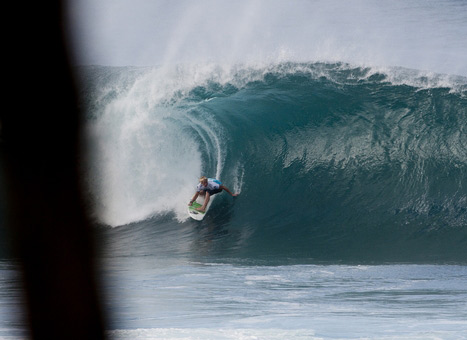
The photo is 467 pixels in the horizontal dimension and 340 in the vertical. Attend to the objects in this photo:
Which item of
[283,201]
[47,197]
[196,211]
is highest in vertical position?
[47,197]

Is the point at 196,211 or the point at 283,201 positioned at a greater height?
the point at 283,201

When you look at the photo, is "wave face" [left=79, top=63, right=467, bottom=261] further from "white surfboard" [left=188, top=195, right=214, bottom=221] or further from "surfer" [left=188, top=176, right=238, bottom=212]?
"surfer" [left=188, top=176, right=238, bottom=212]

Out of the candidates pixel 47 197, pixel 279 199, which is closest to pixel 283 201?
pixel 279 199

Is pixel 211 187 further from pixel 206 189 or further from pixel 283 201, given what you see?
pixel 283 201

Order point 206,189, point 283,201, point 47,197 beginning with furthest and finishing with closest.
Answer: point 47,197 → point 283,201 → point 206,189

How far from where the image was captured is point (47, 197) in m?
12.4

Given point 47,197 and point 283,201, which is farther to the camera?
point 47,197

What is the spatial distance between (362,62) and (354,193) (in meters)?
4.26

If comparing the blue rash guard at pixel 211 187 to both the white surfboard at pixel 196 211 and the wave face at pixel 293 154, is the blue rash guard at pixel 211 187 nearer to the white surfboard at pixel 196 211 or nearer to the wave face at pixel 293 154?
the white surfboard at pixel 196 211

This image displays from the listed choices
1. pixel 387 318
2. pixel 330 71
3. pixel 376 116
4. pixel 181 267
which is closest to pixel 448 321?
pixel 387 318

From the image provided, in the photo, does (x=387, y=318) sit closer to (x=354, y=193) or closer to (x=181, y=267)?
(x=181, y=267)

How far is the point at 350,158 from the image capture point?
39.5ft

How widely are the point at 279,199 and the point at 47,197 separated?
4.42 metres

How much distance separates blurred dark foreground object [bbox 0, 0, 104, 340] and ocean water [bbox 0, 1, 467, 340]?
25 cm
